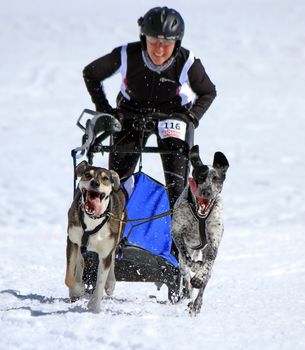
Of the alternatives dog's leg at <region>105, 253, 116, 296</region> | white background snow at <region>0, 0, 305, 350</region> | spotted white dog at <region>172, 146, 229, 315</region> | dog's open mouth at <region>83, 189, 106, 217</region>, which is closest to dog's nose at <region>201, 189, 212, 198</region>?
spotted white dog at <region>172, 146, 229, 315</region>

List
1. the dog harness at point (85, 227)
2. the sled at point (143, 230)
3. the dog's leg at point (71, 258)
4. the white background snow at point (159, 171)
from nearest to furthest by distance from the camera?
the white background snow at point (159, 171), the dog harness at point (85, 227), the dog's leg at point (71, 258), the sled at point (143, 230)

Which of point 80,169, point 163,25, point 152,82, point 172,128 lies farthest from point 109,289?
point 163,25

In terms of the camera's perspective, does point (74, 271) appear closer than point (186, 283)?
Yes

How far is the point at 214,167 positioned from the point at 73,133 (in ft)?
44.8

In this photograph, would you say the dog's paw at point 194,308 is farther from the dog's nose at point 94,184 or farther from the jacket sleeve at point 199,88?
the jacket sleeve at point 199,88

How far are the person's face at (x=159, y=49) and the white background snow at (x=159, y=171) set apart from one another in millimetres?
1582

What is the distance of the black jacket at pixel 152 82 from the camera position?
538 centimetres

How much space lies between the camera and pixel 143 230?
5.48m

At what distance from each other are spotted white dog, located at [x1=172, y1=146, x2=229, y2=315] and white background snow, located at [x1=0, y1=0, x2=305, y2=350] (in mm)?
274

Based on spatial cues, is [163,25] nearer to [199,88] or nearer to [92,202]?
[199,88]

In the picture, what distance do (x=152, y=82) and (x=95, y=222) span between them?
3.76 feet

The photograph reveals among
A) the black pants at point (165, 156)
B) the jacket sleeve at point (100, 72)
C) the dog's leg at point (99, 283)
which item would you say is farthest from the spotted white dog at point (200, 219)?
the jacket sleeve at point (100, 72)

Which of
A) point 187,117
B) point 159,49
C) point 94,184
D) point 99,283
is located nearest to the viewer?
point 94,184

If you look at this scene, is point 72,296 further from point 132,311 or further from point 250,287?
point 250,287
